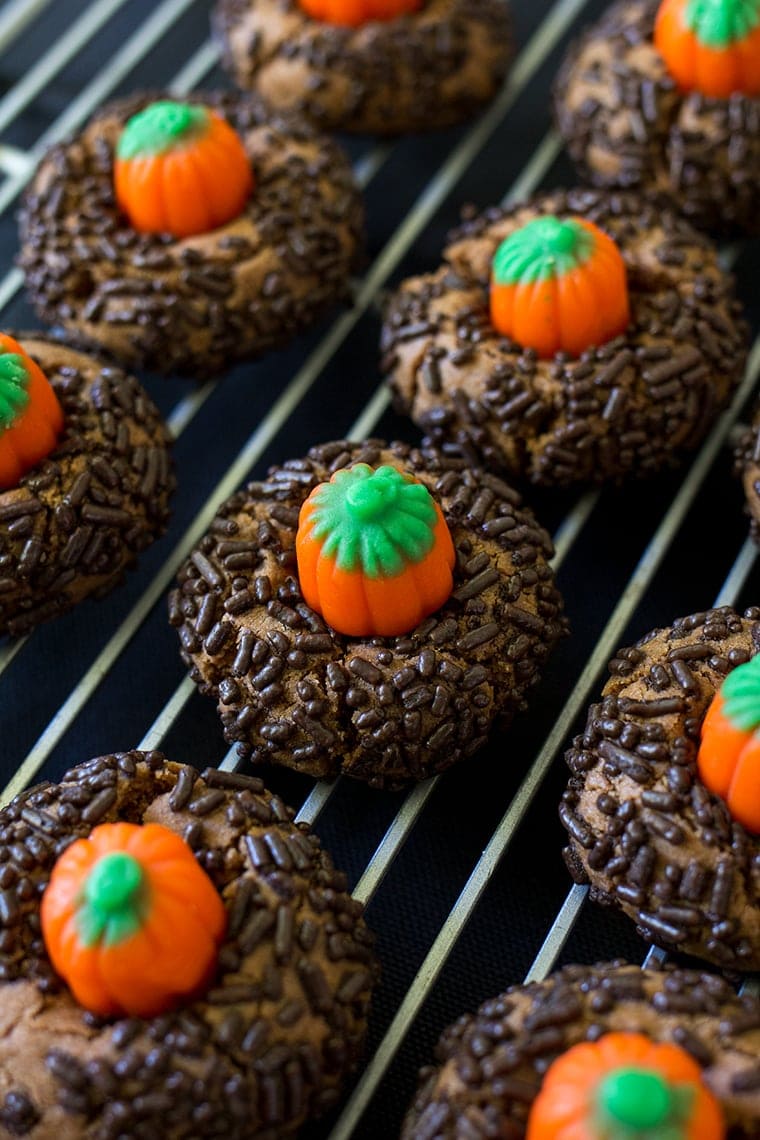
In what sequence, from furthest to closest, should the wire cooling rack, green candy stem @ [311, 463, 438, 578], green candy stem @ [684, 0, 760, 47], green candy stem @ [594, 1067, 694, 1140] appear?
green candy stem @ [684, 0, 760, 47] → the wire cooling rack → green candy stem @ [311, 463, 438, 578] → green candy stem @ [594, 1067, 694, 1140]

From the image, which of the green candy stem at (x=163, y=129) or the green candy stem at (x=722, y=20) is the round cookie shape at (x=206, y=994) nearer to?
the green candy stem at (x=163, y=129)

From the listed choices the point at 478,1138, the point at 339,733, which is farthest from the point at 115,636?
the point at 478,1138

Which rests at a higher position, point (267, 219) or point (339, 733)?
point (267, 219)

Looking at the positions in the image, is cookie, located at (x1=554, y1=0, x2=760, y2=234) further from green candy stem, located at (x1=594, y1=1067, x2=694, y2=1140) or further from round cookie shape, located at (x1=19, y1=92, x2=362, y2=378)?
green candy stem, located at (x1=594, y1=1067, x2=694, y2=1140)

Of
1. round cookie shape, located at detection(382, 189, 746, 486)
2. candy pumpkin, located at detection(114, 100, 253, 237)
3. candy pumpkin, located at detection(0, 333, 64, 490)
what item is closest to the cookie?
round cookie shape, located at detection(382, 189, 746, 486)

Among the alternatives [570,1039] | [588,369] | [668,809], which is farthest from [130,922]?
[588,369]

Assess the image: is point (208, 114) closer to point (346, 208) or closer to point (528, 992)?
point (346, 208)

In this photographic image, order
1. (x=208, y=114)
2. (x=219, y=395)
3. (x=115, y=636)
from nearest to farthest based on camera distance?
(x=115, y=636) → (x=208, y=114) → (x=219, y=395)
